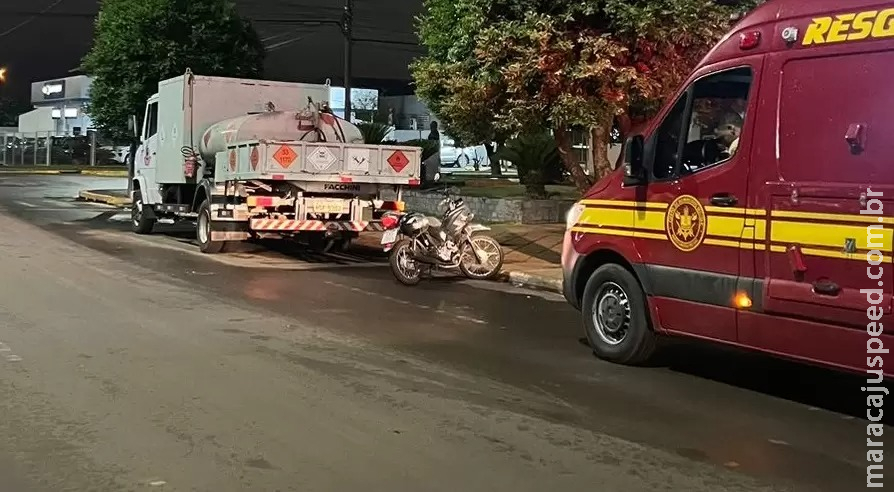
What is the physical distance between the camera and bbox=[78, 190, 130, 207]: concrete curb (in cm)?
2966

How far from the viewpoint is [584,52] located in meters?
13.4

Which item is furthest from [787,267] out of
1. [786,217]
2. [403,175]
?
[403,175]

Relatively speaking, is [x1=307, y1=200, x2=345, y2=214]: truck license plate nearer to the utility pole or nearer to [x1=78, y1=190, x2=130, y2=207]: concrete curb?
the utility pole

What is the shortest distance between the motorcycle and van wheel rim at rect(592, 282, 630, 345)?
17.3 ft

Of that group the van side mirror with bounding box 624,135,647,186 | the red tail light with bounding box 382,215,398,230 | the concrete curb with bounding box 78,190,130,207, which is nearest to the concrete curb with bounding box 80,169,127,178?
the concrete curb with bounding box 78,190,130,207

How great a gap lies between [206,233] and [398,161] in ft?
11.3

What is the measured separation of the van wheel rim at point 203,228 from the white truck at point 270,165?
17 mm

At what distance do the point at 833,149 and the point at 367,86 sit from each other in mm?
61107

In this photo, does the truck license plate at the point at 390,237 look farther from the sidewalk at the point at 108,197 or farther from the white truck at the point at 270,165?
the sidewalk at the point at 108,197

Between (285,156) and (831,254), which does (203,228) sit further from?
(831,254)

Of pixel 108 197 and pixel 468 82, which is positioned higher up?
pixel 468 82

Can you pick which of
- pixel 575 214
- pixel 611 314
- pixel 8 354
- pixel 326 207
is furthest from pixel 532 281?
pixel 8 354

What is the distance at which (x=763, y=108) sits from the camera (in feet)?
22.8

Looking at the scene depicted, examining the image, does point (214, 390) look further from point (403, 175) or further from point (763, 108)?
point (403, 175)
